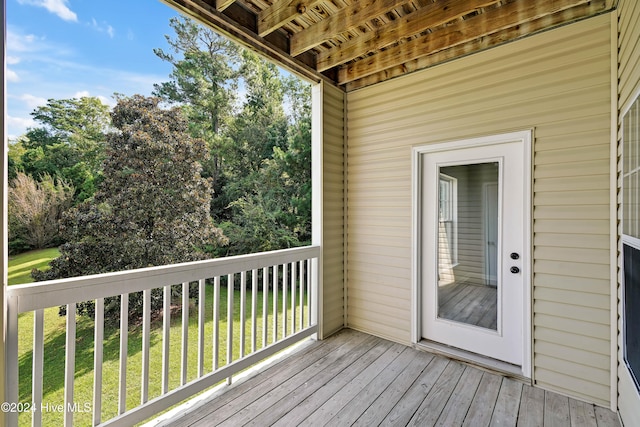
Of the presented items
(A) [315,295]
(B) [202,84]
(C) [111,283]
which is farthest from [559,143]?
(B) [202,84]

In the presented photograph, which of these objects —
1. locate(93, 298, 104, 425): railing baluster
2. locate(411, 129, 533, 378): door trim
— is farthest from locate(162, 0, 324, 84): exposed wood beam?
locate(93, 298, 104, 425): railing baluster

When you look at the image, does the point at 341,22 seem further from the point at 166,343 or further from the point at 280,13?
the point at 166,343

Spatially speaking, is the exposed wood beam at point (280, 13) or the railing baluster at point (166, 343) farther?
the exposed wood beam at point (280, 13)

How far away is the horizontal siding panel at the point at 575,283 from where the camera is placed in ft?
6.72

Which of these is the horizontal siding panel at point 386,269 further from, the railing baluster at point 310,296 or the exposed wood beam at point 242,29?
the exposed wood beam at point 242,29

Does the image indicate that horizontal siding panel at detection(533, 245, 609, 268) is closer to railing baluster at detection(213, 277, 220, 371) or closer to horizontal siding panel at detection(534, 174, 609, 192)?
horizontal siding panel at detection(534, 174, 609, 192)

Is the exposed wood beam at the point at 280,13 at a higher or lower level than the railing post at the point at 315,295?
higher

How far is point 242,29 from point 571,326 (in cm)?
363

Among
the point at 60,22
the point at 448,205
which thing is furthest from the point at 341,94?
the point at 60,22

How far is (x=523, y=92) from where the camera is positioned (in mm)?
2379

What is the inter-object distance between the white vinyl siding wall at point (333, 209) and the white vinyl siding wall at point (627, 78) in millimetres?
2413

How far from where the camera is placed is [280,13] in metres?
2.31

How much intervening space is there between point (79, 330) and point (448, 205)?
21.7ft

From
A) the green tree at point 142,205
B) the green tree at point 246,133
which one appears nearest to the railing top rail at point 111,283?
the green tree at point 142,205
